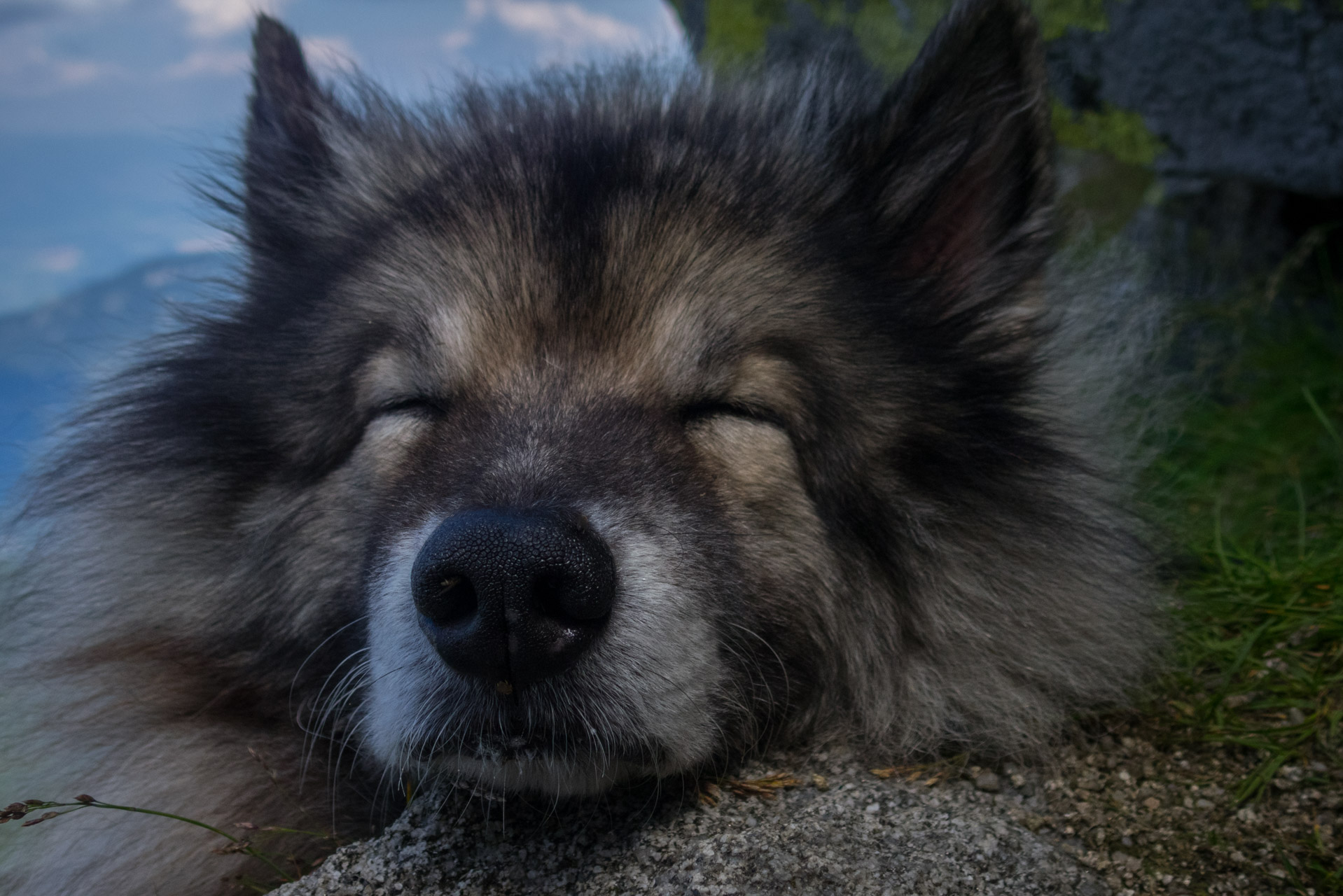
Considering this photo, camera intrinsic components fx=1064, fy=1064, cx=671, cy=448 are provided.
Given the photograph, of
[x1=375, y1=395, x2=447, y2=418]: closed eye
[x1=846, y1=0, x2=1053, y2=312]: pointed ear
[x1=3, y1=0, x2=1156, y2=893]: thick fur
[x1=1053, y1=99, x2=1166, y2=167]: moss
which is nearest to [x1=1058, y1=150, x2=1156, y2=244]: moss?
[x1=1053, y1=99, x2=1166, y2=167]: moss

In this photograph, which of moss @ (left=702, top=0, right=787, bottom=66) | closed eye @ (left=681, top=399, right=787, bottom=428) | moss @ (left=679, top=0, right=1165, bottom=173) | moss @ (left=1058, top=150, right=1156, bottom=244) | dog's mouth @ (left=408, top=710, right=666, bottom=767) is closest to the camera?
dog's mouth @ (left=408, top=710, right=666, bottom=767)

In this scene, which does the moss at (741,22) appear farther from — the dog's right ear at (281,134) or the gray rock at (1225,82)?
the dog's right ear at (281,134)

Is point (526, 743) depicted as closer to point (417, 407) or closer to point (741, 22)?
point (417, 407)

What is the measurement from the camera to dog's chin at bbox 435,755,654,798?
2131 mm

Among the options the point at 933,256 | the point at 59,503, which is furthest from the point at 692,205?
the point at 59,503

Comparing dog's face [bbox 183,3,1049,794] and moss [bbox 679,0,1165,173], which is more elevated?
moss [bbox 679,0,1165,173]

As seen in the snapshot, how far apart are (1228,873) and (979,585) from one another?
2.74 feet

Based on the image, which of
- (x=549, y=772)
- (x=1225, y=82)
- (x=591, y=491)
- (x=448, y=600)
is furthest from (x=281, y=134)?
(x=1225, y=82)

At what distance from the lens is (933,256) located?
2984 mm

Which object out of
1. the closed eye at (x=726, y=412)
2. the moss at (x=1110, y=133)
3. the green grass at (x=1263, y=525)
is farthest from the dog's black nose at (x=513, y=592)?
the moss at (x=1110, y=133)

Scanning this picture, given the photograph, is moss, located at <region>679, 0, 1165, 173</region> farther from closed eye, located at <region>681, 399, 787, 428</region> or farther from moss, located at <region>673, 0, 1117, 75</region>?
closed eye, located at <region>681, 399, 787, 428</region>

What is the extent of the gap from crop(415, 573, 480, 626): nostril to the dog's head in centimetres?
1

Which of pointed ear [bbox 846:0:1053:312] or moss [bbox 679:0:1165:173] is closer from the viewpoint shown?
pointed ear [bbox 846:0:1053:312]

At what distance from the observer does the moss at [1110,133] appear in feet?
15.4
